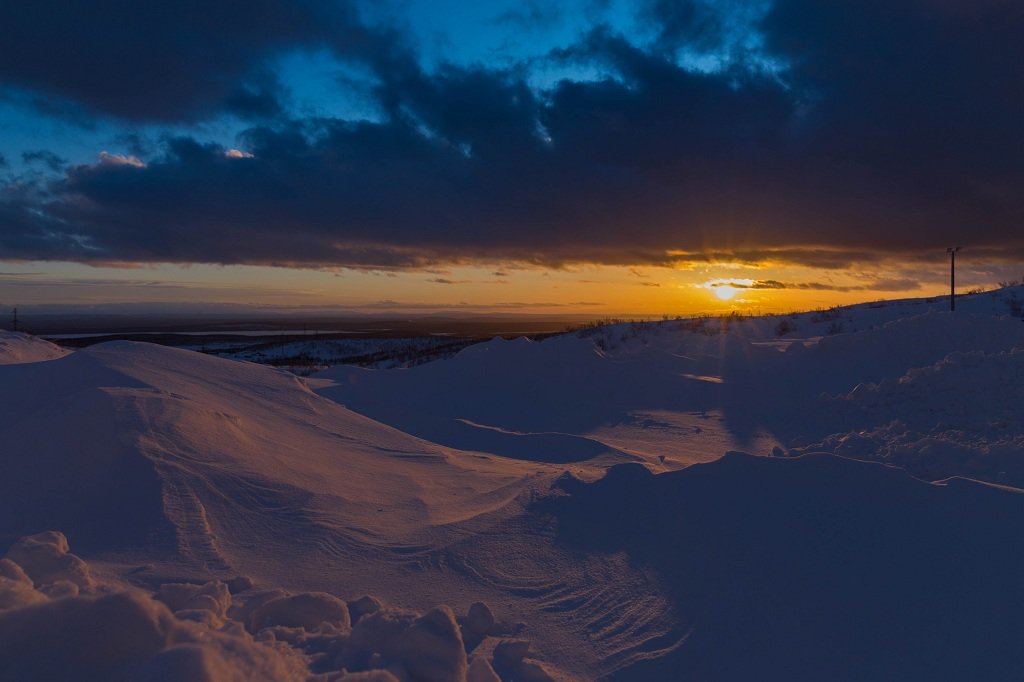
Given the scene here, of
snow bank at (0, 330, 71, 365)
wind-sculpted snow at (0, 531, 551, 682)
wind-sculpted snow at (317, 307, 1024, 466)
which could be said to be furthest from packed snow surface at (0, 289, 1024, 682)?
snow bank at (0, 330, 71, 365)

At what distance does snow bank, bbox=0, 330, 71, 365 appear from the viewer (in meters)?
11.5

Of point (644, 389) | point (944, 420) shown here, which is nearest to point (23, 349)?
point (644, 389)

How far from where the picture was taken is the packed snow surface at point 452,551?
2.86m

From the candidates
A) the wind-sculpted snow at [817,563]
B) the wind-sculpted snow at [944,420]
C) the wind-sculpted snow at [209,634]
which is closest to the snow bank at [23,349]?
the wind-sculpted snow at [209,634]

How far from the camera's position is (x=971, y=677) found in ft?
9.37

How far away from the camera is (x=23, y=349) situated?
500 inches

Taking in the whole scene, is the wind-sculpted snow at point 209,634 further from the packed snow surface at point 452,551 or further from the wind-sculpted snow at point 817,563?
the wind-sculpted snow at point 817,563

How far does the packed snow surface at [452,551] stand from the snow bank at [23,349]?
18.1 ft

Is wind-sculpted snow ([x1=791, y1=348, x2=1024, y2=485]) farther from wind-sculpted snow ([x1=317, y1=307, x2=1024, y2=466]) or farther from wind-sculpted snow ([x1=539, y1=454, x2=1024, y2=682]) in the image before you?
wind-sculpted snow ([x1=539, y1=454, x2=1024, y2=682])

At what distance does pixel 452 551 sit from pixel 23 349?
12.9m

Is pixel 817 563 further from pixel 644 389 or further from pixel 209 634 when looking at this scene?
pixel 644 389

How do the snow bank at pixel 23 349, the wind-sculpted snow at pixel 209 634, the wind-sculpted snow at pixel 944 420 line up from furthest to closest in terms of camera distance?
the snow bank at pixel 23 349, the wind-sculpted snow at pixel 944 420, the wind-sculpted snow at pixel 209 634

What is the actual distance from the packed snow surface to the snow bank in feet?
18.1

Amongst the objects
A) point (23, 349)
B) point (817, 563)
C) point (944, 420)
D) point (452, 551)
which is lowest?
point (452, 551)
